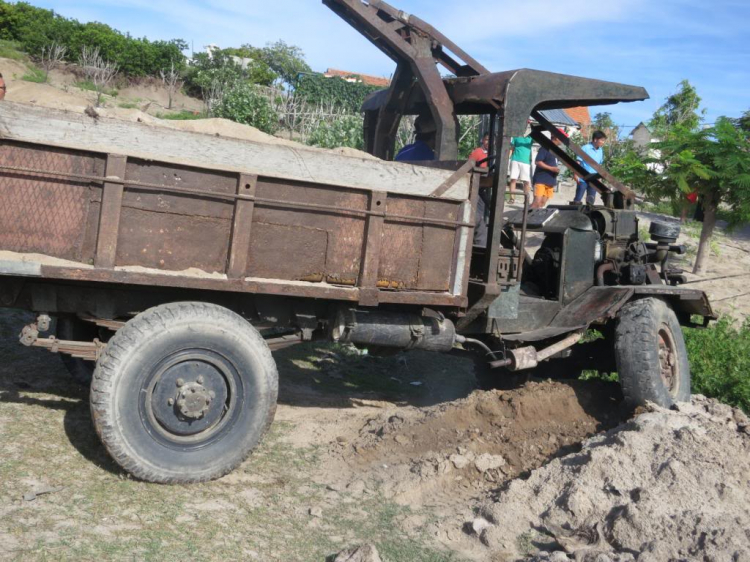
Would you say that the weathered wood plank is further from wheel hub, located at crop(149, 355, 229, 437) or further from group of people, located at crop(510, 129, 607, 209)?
group of people, located at crop(510, 129, 607, 209)

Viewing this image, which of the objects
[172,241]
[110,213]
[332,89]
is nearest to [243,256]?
[172,241]

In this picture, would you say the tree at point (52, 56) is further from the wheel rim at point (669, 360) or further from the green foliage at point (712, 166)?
the wheel rim at point (669, 360)

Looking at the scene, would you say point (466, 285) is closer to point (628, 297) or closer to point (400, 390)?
point (628, 297)

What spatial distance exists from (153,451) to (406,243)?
1846mm

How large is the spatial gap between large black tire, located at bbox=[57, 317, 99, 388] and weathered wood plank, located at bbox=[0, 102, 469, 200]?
1817 mm

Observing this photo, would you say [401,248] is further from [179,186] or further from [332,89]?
[332,89]

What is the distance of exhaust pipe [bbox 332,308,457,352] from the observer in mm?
4441

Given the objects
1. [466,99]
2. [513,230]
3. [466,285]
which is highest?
[466,99]

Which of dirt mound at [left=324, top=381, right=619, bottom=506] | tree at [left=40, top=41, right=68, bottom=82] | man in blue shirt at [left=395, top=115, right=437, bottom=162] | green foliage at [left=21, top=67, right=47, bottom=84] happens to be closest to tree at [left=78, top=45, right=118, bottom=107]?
tree at [left=40, top=41, right=68, bottom=82]

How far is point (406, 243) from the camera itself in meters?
4.35

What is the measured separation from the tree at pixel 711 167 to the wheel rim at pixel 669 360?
494 centimetres

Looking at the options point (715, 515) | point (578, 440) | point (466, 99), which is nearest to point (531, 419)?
point (578, 440)

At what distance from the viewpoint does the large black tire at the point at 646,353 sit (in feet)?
16.9

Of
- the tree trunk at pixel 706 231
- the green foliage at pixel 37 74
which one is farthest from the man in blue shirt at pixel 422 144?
the green foliage at pixel 37 74
